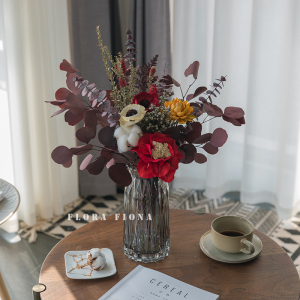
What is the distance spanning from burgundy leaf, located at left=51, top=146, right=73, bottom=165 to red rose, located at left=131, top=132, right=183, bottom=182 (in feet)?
0.57

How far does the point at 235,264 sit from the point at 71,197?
1777 millimetres

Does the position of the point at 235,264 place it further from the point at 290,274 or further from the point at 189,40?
the point at 189,40

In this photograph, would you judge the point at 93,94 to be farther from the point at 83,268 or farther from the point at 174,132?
the point at 83,268

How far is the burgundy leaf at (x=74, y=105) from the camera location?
925mm

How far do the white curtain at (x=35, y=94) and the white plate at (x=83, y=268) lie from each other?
1.26 metres

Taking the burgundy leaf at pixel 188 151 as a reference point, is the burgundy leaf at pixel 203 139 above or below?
above

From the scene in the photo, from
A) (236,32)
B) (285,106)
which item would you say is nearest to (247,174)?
(285,106)

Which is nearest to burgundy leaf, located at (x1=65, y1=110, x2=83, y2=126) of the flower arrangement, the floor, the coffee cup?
the flower arrangement

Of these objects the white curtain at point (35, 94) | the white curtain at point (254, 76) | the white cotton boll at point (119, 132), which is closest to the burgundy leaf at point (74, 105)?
the white cotton boll at point (119, 132)

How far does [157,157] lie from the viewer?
86 centimetres

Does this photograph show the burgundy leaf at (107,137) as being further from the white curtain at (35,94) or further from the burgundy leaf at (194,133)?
the white curtain at (35,94)

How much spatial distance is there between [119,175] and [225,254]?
407 mm

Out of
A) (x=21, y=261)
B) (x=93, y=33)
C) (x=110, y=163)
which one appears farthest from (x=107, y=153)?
(x=93, y=33)

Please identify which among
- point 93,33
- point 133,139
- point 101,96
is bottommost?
point 133,139
